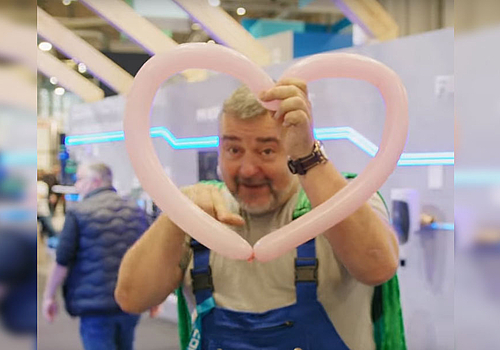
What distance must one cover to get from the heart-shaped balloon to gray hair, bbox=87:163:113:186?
94cm

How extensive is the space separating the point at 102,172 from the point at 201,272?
1.00 meters

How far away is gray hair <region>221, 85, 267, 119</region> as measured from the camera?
1039 millimetres

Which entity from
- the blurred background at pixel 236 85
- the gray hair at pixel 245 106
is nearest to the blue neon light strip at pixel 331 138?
the blurred background at pixel 236 85

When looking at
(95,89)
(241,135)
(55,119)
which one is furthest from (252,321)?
(95,89)

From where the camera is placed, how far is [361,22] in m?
1.96

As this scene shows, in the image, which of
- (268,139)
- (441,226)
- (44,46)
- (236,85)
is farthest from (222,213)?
(441,226)

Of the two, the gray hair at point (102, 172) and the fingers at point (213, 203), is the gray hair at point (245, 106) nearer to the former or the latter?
the fingers at point (213, 203)

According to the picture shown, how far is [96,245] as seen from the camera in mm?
1979

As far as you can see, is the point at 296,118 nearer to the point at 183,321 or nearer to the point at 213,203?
the point at 213,203

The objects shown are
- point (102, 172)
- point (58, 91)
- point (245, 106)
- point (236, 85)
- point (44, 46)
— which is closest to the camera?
point (245, 106)

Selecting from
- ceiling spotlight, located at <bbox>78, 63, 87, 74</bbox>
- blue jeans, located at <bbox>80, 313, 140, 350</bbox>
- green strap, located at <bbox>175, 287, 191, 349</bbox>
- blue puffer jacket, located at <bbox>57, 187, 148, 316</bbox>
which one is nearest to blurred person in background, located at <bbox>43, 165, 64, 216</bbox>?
blue puffer jacket, located at <bbox>57, 187, 148, 316</bbox>

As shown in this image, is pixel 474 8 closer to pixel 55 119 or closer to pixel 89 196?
pixel 55 119

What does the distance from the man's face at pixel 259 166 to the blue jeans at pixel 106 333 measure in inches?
41.2

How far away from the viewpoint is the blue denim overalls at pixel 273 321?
3.30ft
